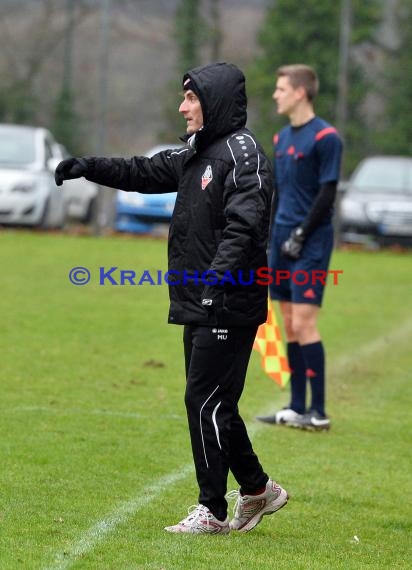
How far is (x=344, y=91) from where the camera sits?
2512 cm

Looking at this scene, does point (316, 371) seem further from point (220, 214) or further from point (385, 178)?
point (385, 178)

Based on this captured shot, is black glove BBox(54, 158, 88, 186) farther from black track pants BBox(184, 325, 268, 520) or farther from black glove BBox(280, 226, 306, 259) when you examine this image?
black glove BBox(280, 226, 306, 259)

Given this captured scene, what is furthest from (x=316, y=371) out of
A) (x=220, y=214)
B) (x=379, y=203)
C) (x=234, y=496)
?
(x=379, y=203)

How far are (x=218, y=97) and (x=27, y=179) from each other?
15918mm

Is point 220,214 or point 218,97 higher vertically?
point 218,97

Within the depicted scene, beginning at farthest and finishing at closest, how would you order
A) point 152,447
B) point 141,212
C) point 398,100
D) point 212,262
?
point 398,100 → point 141,212 → point 152,447 → point 212,262

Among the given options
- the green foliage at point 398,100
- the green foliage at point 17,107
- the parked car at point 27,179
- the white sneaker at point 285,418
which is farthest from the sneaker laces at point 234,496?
the green foliage at point 17,107

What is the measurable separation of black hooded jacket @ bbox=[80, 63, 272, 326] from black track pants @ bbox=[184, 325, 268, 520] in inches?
3.7

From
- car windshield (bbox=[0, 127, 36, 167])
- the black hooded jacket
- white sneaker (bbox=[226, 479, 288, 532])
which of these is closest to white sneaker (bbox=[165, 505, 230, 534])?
white sneaker (bbox=[226, 479, 288, 532])

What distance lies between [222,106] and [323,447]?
3.04m

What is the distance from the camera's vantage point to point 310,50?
111 feet

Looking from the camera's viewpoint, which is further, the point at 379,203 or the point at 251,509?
the point at 379,203

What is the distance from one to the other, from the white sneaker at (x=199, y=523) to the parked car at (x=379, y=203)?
17.5m

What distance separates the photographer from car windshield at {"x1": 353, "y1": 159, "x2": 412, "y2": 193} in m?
23.8
